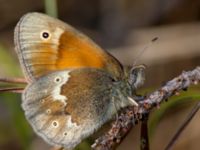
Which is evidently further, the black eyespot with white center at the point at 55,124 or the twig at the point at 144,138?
the black eyespot with white center at the point at 55,124

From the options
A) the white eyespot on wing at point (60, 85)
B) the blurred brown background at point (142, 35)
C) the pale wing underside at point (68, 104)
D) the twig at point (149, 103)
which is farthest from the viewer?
the blurred brown background at point (142, 35)

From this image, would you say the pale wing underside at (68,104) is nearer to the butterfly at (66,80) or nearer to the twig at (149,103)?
the butterfly at (66,80)

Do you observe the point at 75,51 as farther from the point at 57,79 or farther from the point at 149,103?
the point at 149,103

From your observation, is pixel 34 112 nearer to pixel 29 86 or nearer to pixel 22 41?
pixel 29 86

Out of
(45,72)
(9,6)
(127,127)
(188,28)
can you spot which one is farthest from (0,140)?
(127,127)

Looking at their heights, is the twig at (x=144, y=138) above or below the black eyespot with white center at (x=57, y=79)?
below

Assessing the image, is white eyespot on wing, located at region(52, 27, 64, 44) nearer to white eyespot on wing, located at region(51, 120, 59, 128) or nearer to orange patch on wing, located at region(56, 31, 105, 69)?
orange patch on wing, located at region(56, 31, 105, 69)

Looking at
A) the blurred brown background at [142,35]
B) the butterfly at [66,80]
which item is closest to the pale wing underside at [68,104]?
the butterfly at [66,80]
